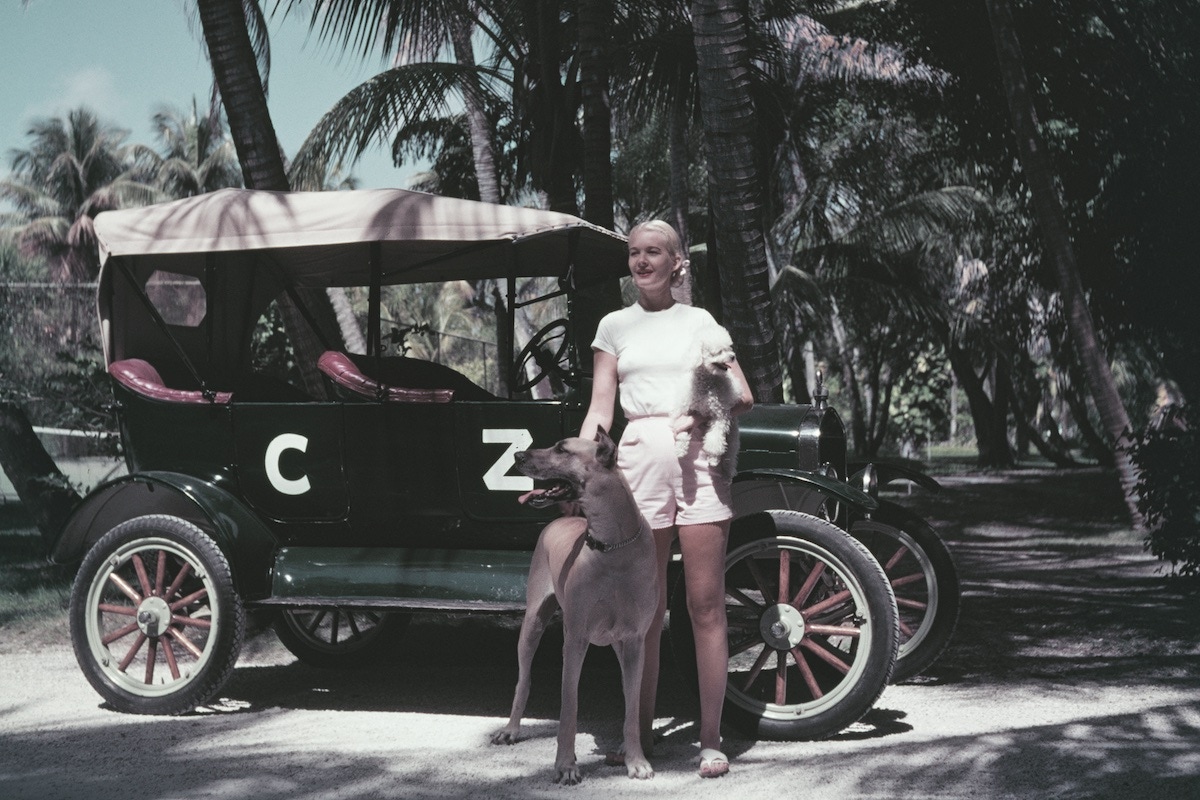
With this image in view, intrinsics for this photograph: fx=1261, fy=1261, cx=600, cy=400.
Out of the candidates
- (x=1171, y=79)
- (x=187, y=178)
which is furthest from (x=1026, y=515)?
(x=187, y=178)

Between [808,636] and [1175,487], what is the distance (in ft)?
16.4

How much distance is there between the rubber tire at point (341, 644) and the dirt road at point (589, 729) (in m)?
0.14

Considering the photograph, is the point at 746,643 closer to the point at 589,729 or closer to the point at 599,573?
the point at 589,729

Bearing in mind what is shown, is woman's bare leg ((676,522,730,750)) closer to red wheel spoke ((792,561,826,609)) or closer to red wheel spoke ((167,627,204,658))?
red wheel spoke ((792,561,826,609))

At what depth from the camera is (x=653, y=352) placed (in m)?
4.58

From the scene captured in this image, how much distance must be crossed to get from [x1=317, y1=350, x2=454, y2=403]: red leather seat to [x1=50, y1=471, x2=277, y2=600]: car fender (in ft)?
2.43

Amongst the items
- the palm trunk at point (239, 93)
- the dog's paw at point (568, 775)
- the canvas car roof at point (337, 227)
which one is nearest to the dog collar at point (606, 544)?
the dog's paw at point (568, 775)

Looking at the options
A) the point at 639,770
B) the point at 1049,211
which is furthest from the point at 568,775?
the point at 1049,211

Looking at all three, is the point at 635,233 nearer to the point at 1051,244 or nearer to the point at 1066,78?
the point at 1051,244

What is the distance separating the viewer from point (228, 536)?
5.60 m

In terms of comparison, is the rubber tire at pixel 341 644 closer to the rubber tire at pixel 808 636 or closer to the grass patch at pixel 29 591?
the grass patch at pixel 29 591

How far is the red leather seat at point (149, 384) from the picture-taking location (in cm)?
594

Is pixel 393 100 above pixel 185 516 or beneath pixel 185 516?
above

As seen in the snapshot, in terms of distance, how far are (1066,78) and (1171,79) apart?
3.23 m
